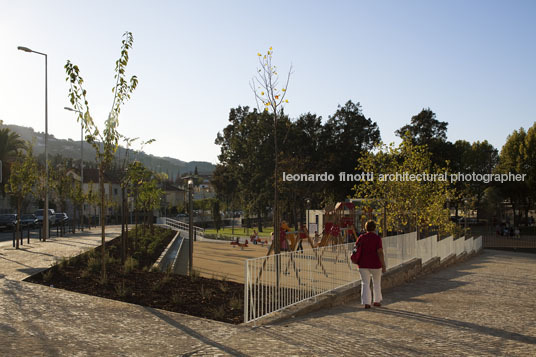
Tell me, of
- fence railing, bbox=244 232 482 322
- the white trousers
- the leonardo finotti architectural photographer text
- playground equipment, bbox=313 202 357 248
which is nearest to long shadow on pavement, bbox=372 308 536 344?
the white trousers

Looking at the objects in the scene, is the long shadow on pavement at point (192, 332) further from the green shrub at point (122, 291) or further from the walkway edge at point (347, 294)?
the green shrub at point (122, 291)

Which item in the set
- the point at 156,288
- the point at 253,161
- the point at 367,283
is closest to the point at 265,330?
the point at 367,283

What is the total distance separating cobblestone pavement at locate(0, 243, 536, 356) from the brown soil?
0.48m

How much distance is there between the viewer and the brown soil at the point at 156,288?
26.8ft

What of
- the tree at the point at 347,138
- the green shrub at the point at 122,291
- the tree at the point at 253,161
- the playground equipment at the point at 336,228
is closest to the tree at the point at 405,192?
the playground equipment at the point at 336,228

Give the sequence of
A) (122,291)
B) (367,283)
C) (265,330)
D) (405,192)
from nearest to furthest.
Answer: (265,330) < (367,283) < (122,291) < (405,192)

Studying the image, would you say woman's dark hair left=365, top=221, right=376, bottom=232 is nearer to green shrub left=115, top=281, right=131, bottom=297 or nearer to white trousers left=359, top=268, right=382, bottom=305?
white trousers left=359, top=268, right=382, bottom=305

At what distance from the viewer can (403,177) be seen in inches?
892

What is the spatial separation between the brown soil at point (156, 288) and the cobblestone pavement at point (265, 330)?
1.56 feet

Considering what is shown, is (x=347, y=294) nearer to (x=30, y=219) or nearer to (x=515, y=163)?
(x=30, y=219)

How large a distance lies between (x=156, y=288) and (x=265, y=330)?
3581mm

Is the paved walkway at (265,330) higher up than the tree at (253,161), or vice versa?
the tree at (253,161)

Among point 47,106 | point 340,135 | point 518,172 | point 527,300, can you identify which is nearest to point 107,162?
point 527,300

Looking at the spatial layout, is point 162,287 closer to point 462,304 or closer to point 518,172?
point 462,304
